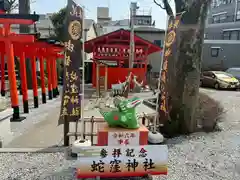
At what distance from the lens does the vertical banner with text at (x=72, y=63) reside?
4.66m

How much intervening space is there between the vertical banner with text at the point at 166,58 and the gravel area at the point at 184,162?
0.76m

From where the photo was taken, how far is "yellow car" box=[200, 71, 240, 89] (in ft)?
59.9

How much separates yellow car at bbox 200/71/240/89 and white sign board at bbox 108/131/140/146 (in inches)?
637

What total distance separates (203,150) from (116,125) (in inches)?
83.4

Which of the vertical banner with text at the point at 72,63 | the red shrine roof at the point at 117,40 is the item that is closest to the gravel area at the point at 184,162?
the vertical banner with text at the point at 72,63

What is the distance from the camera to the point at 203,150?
198 inches

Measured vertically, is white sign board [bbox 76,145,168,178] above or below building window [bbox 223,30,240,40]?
below

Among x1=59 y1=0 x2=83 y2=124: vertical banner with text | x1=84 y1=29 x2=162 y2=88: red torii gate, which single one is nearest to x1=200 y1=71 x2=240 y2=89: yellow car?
x1=84 y1=29 x2=162 y2=88: red torii gate

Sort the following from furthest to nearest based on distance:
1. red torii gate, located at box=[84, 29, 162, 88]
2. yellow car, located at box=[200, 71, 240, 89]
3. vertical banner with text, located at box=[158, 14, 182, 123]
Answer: yellow car, located at box=[200, 71, 240, 89] → red torii gate, located at box=[84, 29, 162, 88] → vertical banner with text, located at box=[158, 14, 182, 123]

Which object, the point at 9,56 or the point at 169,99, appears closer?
the point at 169,99

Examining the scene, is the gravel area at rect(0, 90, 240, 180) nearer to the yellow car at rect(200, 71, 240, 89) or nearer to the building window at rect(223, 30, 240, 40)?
the yellow car at rect(200, 71, 240, 89)

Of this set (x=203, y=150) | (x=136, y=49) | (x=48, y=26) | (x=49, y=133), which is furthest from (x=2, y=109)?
(x=48, y=26)

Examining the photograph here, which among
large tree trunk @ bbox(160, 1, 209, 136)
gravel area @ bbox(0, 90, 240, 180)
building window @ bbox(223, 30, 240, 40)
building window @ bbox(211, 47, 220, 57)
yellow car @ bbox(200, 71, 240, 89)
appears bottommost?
gravel area @ bbox(0, 90, 240, 180)

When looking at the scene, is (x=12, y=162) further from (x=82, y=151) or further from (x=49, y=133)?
(x=49, y=133)
